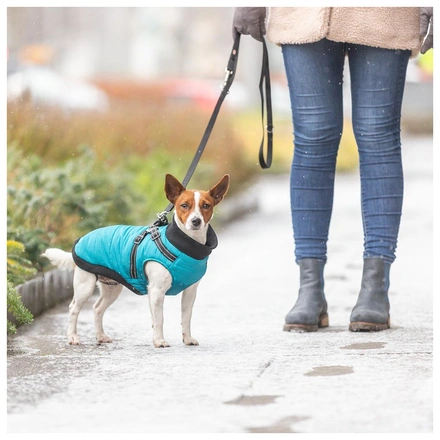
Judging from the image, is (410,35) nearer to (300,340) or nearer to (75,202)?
(300,340)

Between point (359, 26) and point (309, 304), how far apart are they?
133 cm

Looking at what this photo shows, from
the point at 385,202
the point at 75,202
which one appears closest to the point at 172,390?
the point at 385,202

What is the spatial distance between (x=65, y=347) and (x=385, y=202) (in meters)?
1.66

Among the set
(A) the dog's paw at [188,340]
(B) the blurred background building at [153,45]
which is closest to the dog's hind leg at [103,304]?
(A) the dog's paw at [188,340]

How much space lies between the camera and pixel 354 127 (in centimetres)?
529

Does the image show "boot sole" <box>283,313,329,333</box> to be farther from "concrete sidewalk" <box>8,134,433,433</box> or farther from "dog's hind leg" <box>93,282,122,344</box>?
"dog's hind leg" <box>93,282,122,344</box>

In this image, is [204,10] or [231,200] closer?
[231,200]

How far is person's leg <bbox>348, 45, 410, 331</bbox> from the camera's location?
513 cm

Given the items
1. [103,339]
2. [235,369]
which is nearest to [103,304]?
[103,339]

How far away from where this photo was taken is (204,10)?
42.6m

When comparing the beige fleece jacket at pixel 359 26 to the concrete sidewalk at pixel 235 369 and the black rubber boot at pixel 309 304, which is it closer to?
the black rubber boot at pixel 309 304

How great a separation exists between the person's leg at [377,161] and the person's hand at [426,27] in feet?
0.45

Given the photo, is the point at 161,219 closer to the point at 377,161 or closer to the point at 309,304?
the point at 309,304

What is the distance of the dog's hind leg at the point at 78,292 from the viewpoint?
497 cm
